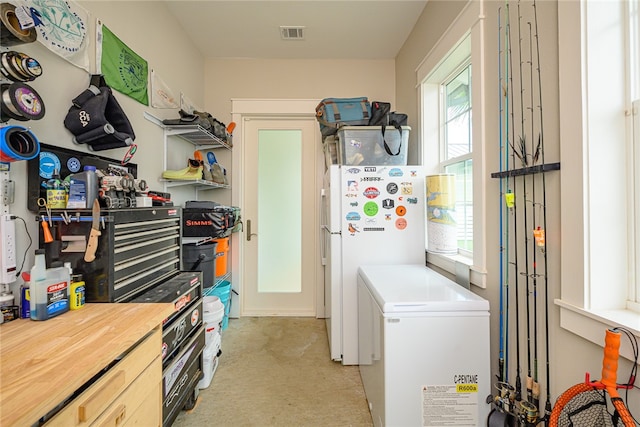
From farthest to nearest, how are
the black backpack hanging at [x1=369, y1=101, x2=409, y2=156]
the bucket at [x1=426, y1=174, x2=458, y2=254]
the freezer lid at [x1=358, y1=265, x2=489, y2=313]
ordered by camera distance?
the black backpack hanging at [x1=369, y1=101, x2=409, y2=156] < the bucket at [x1=426, y1=174, x2=458, y2=254] < the freezer lid at [x1=358, y1=265, x2=489, y2=313]

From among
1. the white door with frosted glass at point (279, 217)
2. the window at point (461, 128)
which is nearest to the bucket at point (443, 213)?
the window at point (461, 128)

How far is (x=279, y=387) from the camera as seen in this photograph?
191cm

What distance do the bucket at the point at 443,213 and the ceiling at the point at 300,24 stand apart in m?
1.59

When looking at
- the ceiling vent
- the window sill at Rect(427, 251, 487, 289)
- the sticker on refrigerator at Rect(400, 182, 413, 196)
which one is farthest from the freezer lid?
the ceiling vent

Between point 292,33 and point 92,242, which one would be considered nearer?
point 92,242

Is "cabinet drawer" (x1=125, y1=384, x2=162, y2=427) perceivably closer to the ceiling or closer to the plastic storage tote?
the plastic storage tote

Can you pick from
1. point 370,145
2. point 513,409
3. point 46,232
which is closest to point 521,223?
point 513,409

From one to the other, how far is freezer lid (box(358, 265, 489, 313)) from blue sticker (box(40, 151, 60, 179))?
1644 mm

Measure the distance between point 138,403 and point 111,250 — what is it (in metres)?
0.61

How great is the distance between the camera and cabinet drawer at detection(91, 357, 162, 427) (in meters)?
0.82

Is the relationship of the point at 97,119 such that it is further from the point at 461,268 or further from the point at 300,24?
the point at 461,268

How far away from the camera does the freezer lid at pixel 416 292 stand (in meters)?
1.27

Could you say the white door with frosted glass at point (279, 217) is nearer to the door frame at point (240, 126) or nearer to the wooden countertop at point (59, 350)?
the door frame at point (240, 126)

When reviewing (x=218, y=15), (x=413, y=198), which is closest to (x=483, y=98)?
(x=413, y=198)
